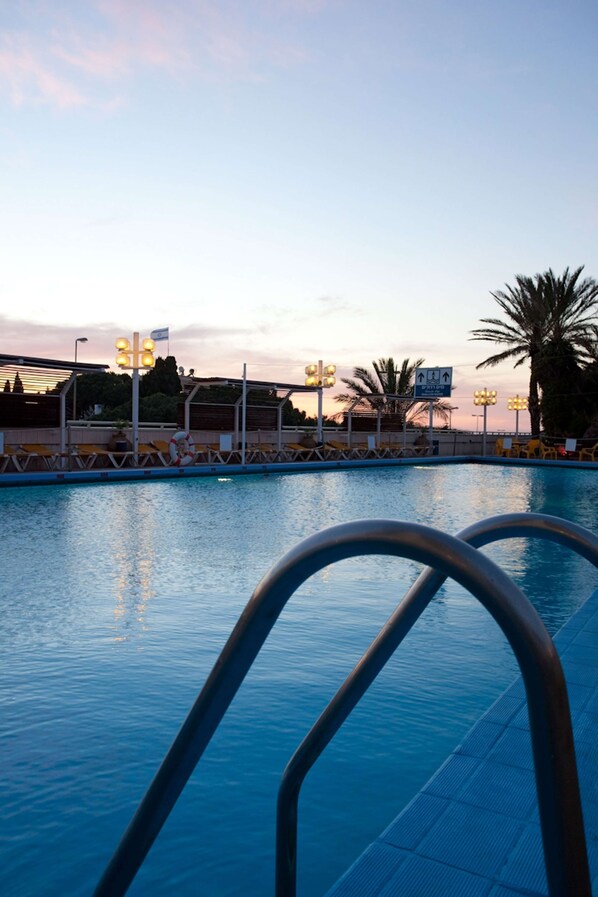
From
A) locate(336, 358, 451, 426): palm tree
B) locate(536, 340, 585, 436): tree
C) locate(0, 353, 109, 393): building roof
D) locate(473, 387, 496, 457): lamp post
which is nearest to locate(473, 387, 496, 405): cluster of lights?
locate(473, 387, 496, 457): lamp post

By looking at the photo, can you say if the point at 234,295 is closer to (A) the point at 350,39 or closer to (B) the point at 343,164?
(B) the point at 343,164

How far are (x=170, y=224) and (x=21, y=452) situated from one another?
804 cm

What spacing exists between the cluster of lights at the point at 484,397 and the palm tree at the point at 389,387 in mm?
2855

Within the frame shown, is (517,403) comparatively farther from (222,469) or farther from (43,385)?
(43,385)

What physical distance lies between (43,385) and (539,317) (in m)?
20.7

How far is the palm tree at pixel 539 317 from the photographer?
3042cm

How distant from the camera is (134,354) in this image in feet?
64.7

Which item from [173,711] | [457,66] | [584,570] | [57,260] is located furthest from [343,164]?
[173,711]

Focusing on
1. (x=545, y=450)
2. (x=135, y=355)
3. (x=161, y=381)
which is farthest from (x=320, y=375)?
(x=161, y=381)

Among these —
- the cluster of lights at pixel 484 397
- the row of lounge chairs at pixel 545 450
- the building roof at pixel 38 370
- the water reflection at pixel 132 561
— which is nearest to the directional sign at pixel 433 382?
the cluster of lights at pixel 484 397

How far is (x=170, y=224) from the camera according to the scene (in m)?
21.5

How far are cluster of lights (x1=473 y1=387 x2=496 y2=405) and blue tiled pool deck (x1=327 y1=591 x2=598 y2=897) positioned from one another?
2936 centimetres

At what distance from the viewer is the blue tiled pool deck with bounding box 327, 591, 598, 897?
213cm

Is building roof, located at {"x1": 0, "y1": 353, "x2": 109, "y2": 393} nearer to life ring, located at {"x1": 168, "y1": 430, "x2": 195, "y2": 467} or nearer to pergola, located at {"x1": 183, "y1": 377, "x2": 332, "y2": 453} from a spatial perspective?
life ring, located at {"x1": 168, "y1": 430, "x2": 195, "y2": 467}
